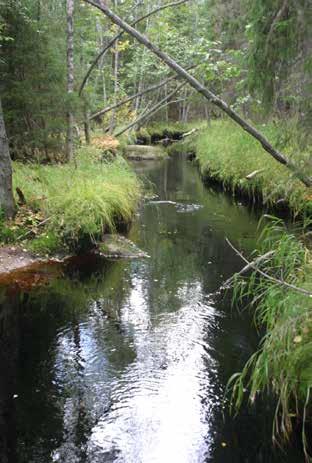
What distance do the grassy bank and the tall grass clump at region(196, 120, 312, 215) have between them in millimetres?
2945

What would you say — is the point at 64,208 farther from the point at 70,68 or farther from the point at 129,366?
the point at 70,68

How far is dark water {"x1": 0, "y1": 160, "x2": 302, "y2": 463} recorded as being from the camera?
3.89 m

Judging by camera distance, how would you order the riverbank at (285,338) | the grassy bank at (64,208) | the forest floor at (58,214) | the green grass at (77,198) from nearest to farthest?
the riverbank at (285,338) → the forest floor at (58,214) → the grassy bank at (64,208) → the green grass at (77,198)

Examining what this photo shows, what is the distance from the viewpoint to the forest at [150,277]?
3.91 metres

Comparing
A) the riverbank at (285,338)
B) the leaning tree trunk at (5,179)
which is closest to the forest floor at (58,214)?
the leaning tree trunk at (5,179)

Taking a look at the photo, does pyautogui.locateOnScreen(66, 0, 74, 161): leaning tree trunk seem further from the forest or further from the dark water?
the dark water

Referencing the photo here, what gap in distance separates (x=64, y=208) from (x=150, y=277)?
212 centimetres

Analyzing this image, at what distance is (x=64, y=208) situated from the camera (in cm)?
850

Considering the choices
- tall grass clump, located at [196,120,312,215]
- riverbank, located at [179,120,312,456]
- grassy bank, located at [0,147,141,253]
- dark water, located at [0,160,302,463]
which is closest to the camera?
riverbank, located at [179,120,312,456]

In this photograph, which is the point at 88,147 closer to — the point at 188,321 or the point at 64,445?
the point at 188,321

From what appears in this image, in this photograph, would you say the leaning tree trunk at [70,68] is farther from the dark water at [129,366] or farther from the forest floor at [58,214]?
the dark water at [129,366]

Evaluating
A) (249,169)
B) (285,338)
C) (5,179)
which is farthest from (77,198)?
(249,169)

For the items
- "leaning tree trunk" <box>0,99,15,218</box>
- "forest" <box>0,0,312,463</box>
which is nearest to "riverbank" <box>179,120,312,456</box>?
"forest" <box>0,0,312,463</box>

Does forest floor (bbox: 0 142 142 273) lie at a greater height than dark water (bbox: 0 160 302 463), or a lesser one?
greater
